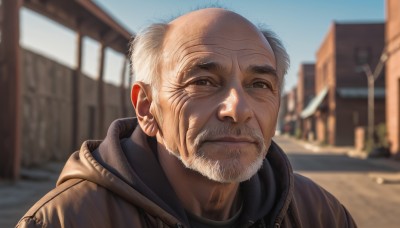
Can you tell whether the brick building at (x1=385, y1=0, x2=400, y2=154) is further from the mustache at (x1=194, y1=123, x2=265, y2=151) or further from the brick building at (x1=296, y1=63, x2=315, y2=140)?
the brick building at (x1=296, y1=63, x2=315, y2=140)

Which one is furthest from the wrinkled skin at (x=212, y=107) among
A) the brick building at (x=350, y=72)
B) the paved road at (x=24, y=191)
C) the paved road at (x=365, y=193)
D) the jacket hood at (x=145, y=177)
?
the brick building at (x=350, y=72)

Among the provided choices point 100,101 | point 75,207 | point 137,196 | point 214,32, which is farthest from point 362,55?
point 75,207

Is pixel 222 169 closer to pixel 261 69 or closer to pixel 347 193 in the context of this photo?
pixel 261 69

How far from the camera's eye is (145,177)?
6.29 ft

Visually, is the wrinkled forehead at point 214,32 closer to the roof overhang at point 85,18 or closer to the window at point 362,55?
the roof overhang at point 85,18

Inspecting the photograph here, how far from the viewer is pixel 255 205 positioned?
210 centimetres

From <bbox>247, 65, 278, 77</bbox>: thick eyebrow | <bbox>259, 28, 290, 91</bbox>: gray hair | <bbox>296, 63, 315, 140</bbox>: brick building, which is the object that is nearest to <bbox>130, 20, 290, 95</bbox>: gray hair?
<bbox>259, 28, 290, 91</bbox>: gray hair

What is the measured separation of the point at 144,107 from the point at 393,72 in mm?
24916

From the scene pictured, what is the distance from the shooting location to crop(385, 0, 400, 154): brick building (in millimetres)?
23953

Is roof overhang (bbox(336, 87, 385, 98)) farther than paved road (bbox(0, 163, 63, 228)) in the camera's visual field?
Yes

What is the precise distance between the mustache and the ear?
0.28 meters

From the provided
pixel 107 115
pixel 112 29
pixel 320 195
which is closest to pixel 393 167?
pixel 112 29

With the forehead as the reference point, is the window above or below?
above

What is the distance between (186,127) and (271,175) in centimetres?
61
